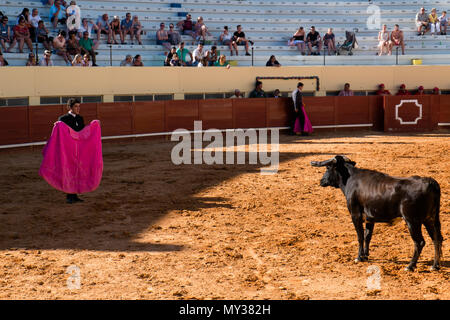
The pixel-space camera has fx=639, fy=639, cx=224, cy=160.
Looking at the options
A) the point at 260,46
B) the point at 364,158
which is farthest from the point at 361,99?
the point at 364,158

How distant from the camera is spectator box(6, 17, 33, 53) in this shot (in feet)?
49.2

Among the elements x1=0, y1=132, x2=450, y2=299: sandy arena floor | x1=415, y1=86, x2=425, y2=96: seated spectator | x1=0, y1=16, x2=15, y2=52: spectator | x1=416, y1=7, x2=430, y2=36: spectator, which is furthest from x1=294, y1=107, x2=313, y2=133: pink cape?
x1=0, y1=16, x2=15, y2=52: spectator

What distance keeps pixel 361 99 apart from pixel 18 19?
9.96 m

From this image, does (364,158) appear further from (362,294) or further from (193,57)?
(362,294)

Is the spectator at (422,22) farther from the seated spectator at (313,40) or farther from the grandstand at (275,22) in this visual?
the seated spectator at (313,40)

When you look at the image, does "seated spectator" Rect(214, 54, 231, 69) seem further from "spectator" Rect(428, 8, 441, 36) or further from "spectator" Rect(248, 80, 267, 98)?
"spectator" Rect(428, 8, 441, 36)

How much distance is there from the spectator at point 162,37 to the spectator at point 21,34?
162 inches

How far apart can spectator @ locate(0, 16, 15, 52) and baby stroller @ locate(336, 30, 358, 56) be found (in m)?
9.87

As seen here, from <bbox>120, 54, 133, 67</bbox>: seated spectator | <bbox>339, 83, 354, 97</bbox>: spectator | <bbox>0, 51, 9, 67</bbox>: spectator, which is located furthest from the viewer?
<bbox>339, 83, 354, 97</bbox>: spectator

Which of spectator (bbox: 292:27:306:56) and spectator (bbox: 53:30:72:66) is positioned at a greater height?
spectator (bbox: 292:27:306:56)

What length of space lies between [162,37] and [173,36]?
1.10 ft

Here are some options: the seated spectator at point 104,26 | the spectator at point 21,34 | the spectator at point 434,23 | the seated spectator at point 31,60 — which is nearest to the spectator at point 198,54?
the seated spectator at point 104,26

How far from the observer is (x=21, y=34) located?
49.5 ft

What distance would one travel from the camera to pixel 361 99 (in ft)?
62.9
